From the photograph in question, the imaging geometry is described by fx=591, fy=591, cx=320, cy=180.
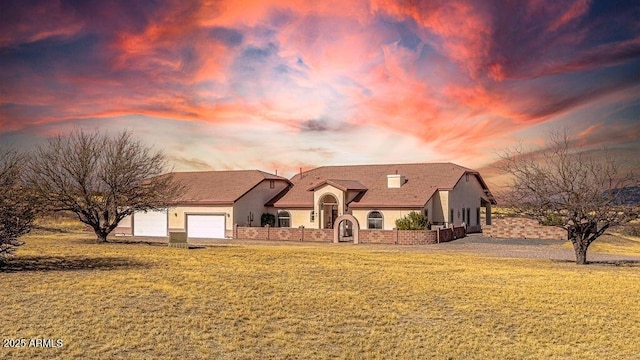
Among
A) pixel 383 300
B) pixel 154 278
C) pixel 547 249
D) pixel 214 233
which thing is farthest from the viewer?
pixel 214 233

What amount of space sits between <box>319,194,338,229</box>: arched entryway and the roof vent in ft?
17.1

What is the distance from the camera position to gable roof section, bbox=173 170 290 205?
52.9 m

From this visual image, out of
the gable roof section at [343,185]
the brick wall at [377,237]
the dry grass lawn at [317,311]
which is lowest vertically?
the dry grass lawn at [317,311]

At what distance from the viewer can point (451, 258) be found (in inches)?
1211

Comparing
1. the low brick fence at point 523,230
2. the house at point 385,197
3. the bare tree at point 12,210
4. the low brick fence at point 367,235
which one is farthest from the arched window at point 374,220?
the bare tree at point 12,210

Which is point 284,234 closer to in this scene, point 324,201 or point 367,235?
point 324,201

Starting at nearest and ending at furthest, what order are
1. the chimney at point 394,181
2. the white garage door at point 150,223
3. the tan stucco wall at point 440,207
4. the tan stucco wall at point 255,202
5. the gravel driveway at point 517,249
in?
the gravel driveway at point 517,249, the tan stucco wall at point 440,207, the tan stucco wall at point 255,202, the chimney at point 394,181, the white garage door at point 150,223

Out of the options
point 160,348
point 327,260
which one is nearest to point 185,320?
point 160,348

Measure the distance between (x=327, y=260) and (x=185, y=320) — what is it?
49.5ft

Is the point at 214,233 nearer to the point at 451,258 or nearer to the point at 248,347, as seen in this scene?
Answer: the point at 451,258

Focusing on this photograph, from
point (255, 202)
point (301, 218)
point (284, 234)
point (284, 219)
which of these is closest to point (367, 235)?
point (284, 234)

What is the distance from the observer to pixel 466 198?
5581 cm

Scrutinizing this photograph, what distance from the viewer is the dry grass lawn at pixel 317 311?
40.0ft

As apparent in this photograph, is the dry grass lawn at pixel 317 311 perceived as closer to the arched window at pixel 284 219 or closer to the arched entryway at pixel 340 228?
the arched entryway at pixel 340 228
